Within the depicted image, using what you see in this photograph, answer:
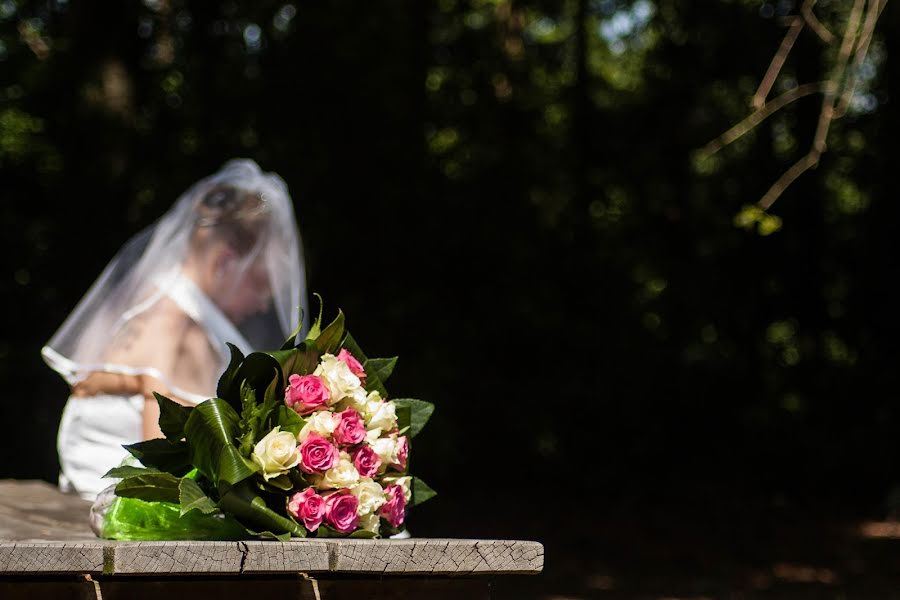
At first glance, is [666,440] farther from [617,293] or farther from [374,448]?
[374,448]

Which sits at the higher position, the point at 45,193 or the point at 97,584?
the point at 45,193

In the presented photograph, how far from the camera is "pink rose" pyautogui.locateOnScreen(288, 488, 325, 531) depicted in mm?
2387

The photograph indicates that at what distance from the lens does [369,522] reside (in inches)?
99.4

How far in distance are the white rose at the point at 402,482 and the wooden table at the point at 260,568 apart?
305 mm

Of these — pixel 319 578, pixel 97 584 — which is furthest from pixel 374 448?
pixel 97 584

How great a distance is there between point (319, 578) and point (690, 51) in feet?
47.6

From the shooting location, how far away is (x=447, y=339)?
13914 mm

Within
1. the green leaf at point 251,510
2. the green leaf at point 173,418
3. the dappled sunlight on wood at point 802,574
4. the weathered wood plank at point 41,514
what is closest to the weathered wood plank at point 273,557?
the green leaf at point 251,510

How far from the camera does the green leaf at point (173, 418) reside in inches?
96.2

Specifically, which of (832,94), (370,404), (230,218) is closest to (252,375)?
(370,404)

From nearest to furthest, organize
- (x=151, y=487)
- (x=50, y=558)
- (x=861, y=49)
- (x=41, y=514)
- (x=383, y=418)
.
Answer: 1. (x=50, y=558)
2. (x=151, y=487)
3. (x=383, y=418)
4. (x=41, y=514)
5. (x=861, y=49)

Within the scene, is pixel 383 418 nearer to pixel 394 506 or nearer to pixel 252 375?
pixel 394 506

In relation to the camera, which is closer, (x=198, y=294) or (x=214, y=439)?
(x=214, y=439)

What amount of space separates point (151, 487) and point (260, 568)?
0.36 metres
